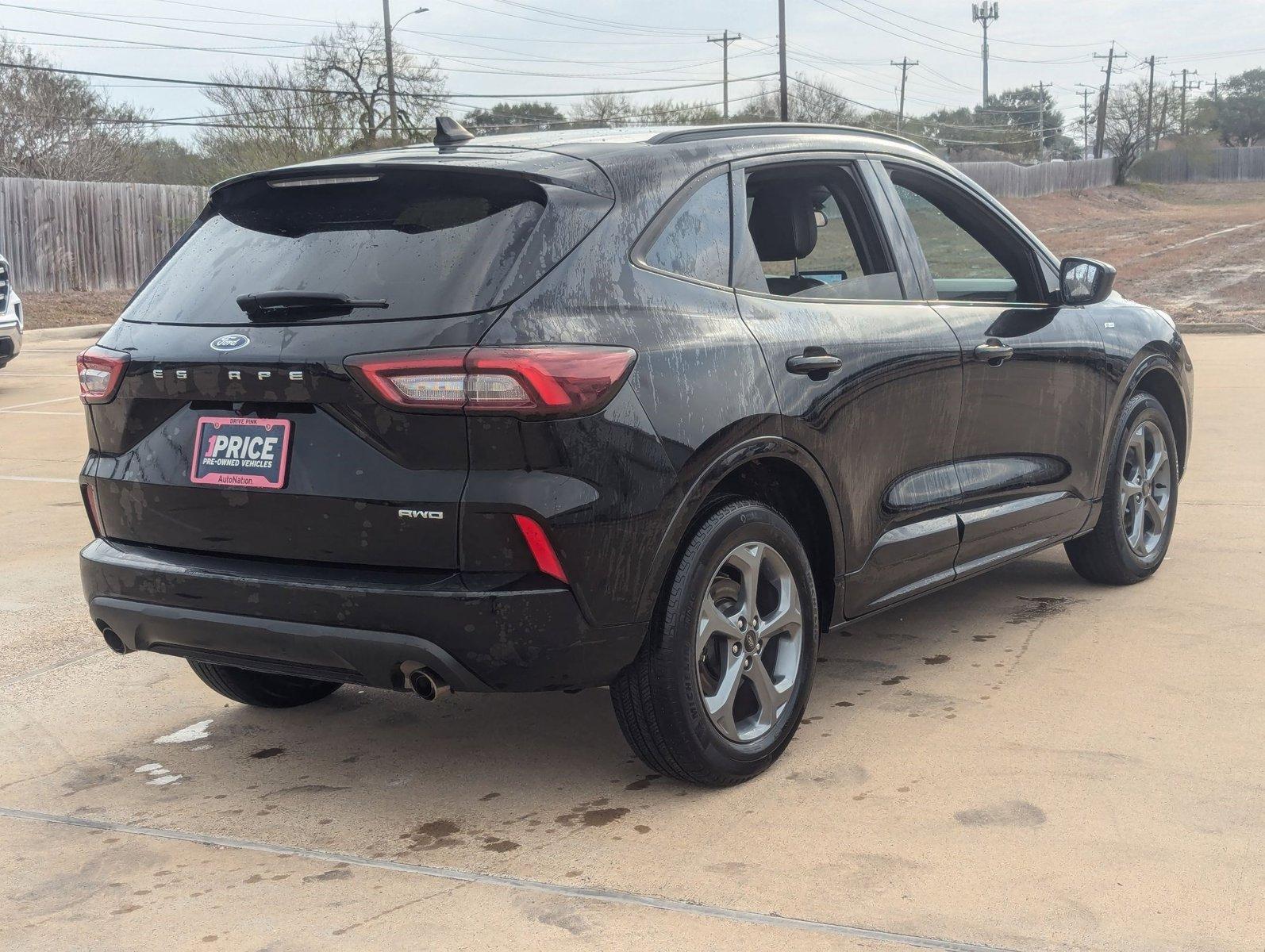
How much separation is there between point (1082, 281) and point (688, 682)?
264 cm

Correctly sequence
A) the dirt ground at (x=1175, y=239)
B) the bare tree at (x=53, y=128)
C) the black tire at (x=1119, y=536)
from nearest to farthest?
the black tire at (x=1119, y=536) < the dirt ground at (x=1175, y=239) < the bare tree at (x=53, y=128)

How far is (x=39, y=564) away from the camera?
6660 mm

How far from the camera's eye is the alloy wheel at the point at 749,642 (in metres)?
3.75

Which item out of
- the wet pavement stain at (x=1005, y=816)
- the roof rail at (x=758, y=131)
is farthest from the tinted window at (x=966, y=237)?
the wet pavement stain at (x=1005, y=816)

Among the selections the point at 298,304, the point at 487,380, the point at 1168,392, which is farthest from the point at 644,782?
the point at 1168,392

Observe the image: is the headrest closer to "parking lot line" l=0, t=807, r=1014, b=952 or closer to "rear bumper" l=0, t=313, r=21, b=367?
"parking lot line" l=0, t=807, r=1014, b=952

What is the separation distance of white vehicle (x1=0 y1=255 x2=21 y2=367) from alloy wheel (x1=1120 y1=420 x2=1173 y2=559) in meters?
10.5

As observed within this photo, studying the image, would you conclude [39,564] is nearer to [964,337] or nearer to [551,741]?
[551,741]

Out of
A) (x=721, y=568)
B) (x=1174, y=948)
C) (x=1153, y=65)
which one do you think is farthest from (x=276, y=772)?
(x=1153, y=65)

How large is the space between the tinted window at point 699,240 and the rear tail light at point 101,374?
1.39m

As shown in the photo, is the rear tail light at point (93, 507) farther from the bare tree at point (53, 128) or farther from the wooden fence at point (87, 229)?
the bare tree at point (53, 128)

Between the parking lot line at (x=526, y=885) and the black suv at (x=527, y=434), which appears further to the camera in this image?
the black suv at (x=527, y=434)

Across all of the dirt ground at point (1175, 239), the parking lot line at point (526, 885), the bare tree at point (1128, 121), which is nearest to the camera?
the parking lot line at point (526, 885)

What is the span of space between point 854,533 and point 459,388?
1.46 m
